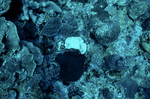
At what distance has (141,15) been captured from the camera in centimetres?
250

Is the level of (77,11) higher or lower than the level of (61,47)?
higher

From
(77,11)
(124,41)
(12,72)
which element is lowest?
(12,72)

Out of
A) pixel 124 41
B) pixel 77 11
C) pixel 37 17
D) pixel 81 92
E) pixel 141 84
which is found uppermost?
pixel 77 11

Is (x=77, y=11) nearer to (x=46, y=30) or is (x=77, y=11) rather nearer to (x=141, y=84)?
(x=46, y=30)

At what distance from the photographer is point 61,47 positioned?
229cm

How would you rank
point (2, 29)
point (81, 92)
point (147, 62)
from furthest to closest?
point (147, 62) < point (81, 92) < point (2, 29)

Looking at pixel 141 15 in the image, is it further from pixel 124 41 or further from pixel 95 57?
pixel 95 57

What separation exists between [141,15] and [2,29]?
253 cm

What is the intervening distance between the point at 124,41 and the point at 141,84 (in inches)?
34.1

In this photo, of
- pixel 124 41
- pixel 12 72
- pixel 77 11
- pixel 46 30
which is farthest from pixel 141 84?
pixel 12 72

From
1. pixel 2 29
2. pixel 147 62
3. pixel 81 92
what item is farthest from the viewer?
pixel 147 62

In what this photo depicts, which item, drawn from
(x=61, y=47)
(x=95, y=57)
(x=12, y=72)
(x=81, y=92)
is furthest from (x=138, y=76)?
(x=12, y=72)

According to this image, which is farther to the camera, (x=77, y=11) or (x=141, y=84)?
(x=77, y=11)

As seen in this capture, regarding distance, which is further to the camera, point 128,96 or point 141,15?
point 141,15
